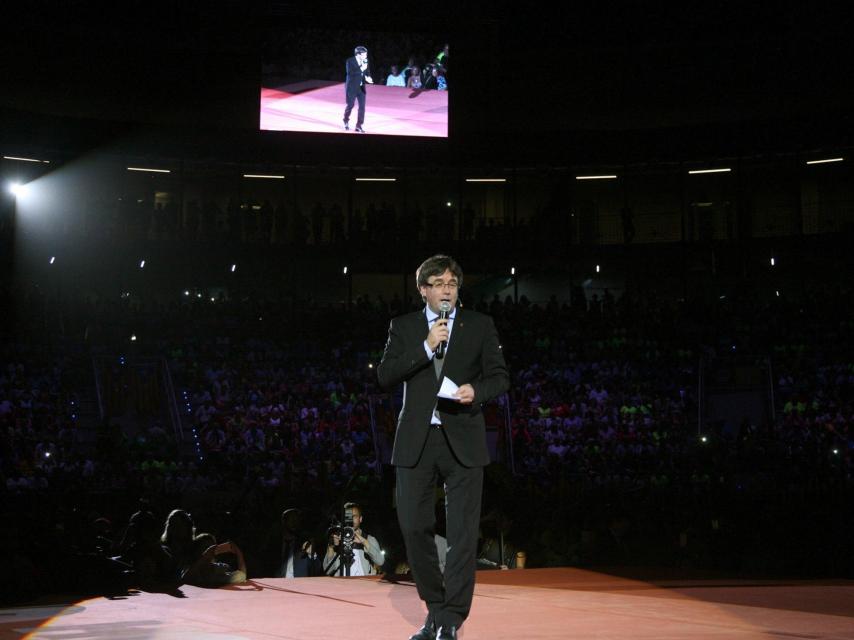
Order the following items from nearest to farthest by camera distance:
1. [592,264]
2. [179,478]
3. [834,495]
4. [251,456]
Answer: [834,495] < [179,478] < [251,456] < [592,264]

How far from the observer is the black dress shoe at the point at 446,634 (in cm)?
464

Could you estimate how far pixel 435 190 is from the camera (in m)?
31.8

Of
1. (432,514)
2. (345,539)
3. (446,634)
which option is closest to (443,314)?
(432,514)

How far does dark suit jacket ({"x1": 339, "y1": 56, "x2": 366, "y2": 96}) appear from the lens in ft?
89.8

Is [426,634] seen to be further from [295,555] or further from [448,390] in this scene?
[295,555]

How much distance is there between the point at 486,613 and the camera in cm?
582

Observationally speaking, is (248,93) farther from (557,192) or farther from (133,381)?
(133,381)

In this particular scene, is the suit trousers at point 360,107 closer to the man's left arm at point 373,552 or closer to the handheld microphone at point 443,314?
the man's left arm at point 373,552

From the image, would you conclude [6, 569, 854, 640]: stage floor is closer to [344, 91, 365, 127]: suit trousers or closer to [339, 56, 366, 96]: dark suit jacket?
[344, 91, 365, 127]: suit trousers

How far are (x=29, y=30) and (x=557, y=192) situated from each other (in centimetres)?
1612

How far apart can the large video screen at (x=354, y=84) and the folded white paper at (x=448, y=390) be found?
23.4 meters

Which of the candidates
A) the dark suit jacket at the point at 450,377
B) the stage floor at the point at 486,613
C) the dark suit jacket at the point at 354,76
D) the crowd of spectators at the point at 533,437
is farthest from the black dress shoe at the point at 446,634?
the dark suit jacket at the point at 354,76

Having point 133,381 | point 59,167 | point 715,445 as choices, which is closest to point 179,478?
point 133,381

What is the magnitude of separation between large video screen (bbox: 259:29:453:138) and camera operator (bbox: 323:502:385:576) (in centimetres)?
1930
